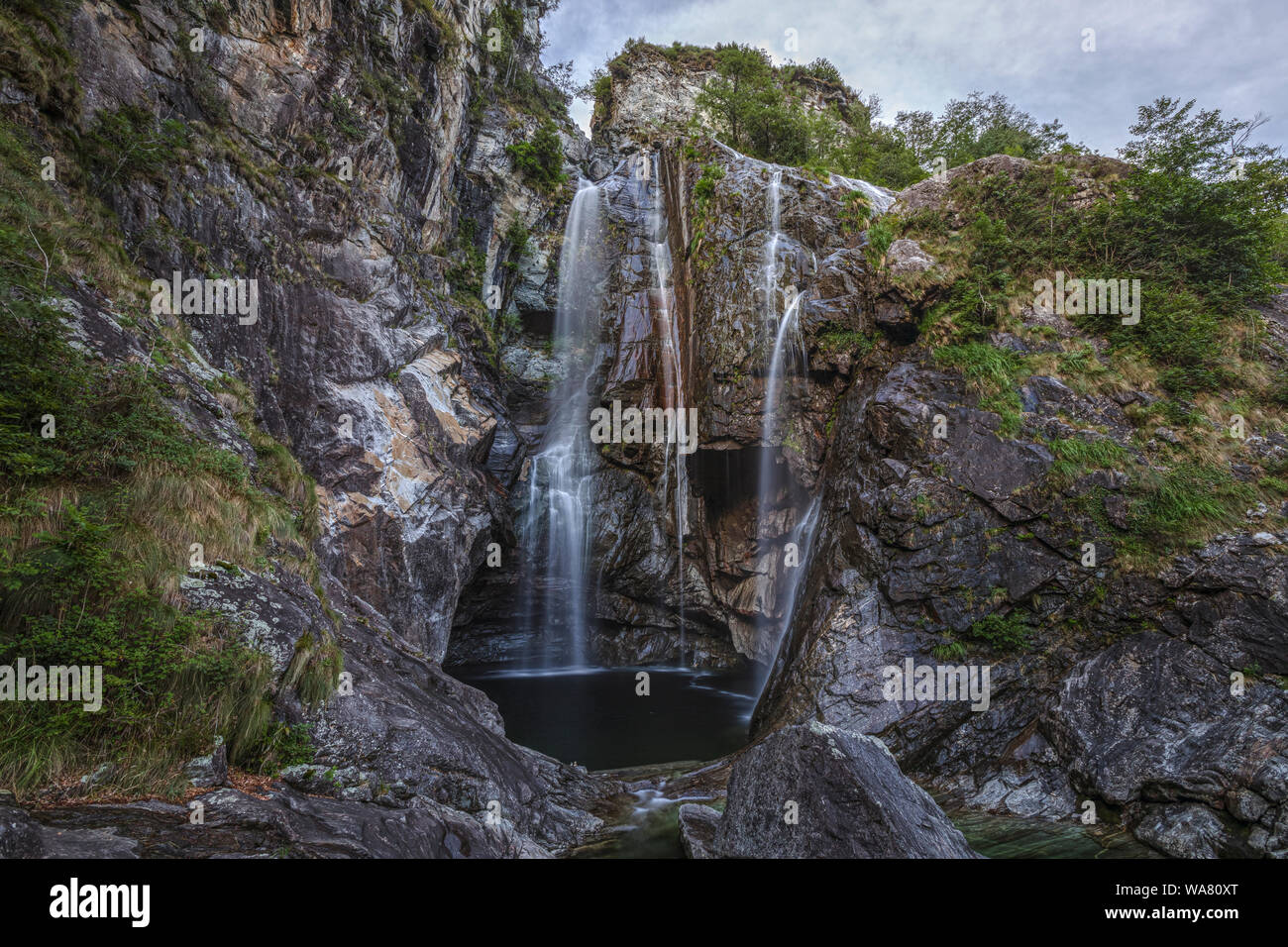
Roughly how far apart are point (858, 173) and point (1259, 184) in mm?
15553

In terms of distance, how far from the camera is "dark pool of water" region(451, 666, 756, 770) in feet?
37.7

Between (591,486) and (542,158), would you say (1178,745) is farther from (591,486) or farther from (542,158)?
(542,158)

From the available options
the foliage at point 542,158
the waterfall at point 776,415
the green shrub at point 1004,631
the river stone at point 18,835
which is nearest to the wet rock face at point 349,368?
the river stone at point 18,835

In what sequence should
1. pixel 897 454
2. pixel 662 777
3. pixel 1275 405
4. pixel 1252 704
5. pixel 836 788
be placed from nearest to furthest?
pixel 836 788 → pixel 1252 704 → pixel 662 777 → pixel 1275 405 → pixel 897 454

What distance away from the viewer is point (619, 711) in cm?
1400

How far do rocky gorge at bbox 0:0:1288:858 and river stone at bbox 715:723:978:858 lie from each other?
46 mm

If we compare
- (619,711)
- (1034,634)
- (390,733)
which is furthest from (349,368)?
(1034,634)

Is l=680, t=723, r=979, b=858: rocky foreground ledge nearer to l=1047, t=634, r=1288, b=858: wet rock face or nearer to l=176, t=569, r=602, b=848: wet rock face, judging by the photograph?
l=176, t=569, r=602, b=848: wet rock face

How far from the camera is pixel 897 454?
11055 mm

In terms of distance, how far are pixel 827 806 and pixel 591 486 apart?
14.0 meters

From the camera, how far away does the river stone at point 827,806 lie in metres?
4.96

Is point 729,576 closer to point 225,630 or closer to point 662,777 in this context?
point 662,777

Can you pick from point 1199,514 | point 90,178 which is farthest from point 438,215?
point 1199,514

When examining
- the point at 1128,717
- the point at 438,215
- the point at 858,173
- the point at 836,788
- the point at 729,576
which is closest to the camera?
the point at 836,788
